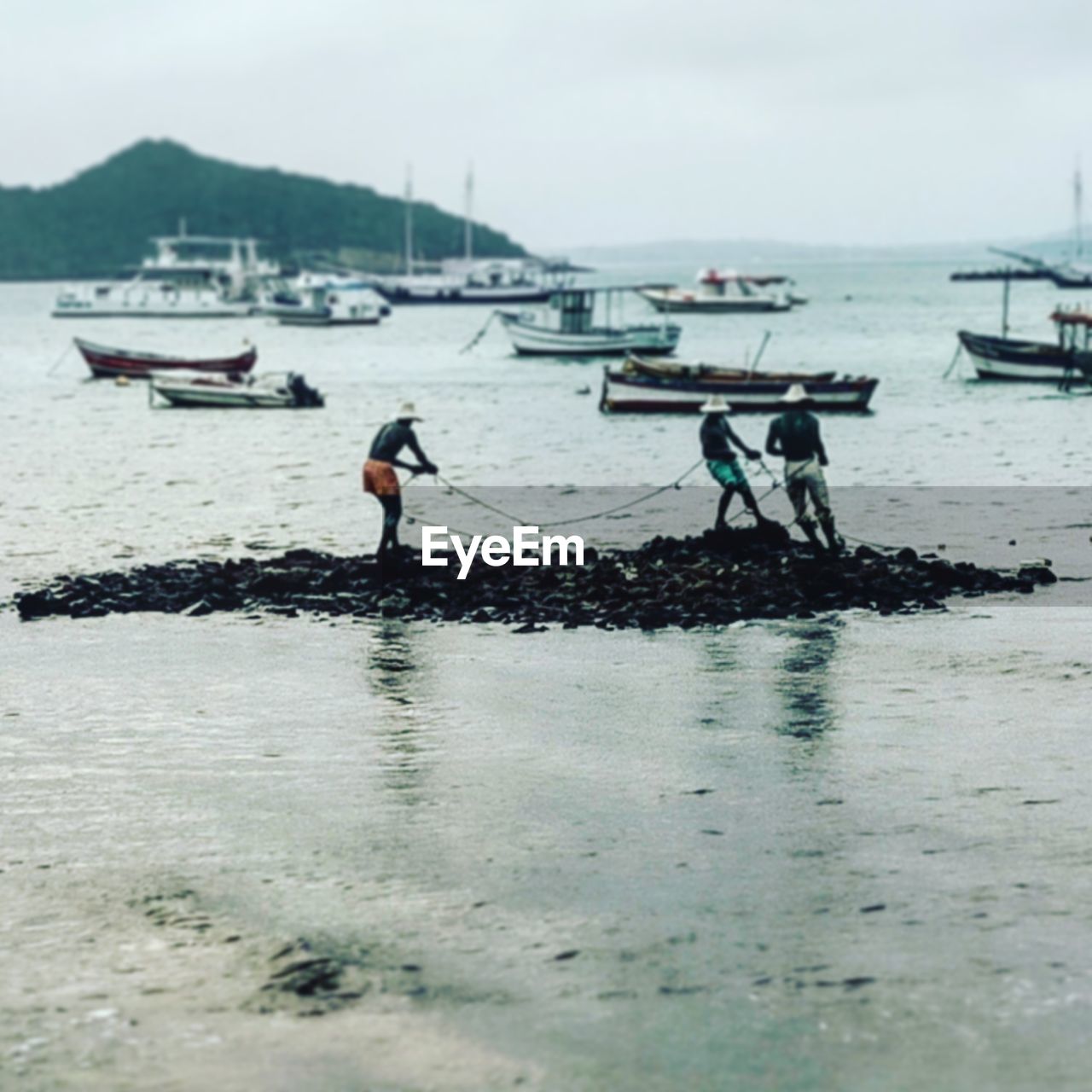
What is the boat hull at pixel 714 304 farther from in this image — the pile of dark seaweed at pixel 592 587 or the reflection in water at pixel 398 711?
the reflection in water at pixel 398 711

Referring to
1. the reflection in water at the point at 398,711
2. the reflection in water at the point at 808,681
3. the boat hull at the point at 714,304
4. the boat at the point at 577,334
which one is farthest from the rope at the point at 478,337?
the reflection in water at the point at 808,681

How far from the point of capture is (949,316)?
145000 millimetres

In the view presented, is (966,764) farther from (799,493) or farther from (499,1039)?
(799,493)

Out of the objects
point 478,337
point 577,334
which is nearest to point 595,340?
point 577,334

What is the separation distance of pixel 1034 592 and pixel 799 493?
287 cm

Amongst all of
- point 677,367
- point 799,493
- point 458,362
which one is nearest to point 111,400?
point 677,367

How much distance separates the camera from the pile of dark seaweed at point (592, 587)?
1814 centimetres

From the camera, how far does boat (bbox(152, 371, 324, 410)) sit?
54.7 m

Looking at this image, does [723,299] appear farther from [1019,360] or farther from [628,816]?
[628,816]

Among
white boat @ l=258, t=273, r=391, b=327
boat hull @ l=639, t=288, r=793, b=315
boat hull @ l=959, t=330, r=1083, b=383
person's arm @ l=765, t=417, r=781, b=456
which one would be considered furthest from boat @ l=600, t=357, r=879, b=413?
boat hull @ l=639, t=288, r=793, b=315

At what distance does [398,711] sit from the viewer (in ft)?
45.6

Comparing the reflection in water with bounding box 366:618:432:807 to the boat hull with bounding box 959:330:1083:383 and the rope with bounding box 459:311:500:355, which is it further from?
the rope with bounding box 459:311:500:355

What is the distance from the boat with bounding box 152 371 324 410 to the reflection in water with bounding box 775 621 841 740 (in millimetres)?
39294

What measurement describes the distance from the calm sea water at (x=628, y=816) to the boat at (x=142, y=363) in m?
42.3
